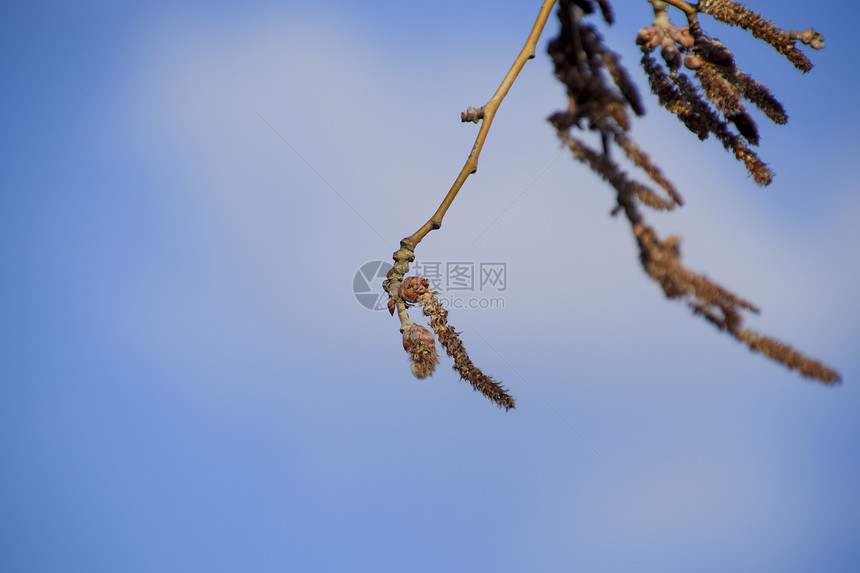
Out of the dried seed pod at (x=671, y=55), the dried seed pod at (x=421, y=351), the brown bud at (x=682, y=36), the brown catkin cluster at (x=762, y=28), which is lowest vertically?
the dried seed pod at (x=421, y=351)

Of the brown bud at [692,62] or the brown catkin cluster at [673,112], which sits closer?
the brown catkin cluster at [673,112]

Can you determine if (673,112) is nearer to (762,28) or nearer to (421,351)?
(762,28)

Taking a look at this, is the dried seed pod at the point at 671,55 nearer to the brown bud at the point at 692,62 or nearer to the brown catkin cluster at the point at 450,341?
the brown bud at the point at 692,62

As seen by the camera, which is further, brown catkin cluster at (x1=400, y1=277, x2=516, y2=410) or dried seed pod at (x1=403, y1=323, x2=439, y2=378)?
dried seed pod at (x1=403, y1=323, x2=439, y2=378)

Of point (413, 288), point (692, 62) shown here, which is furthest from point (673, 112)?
point (413, 288)

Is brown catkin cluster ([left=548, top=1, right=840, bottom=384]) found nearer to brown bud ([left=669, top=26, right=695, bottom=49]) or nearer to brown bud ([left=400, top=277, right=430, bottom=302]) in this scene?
brown bud ([left=669, top=26, right=695, bottom=49])

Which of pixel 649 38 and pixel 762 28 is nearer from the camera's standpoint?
pixel 762 28

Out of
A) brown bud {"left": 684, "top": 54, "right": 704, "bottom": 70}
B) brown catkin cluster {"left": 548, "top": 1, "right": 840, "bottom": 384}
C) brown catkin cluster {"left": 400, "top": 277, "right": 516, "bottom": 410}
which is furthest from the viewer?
brown bud {"left": 684, "top": 54, "right": 704, "bottom": 70}

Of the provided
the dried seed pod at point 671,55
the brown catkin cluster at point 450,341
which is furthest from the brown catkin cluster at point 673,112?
the brown catkin cluster at point 450,341

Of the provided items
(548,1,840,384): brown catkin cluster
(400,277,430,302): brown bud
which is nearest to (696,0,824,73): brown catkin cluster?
(548,1,840,384): brown catkin cluster
